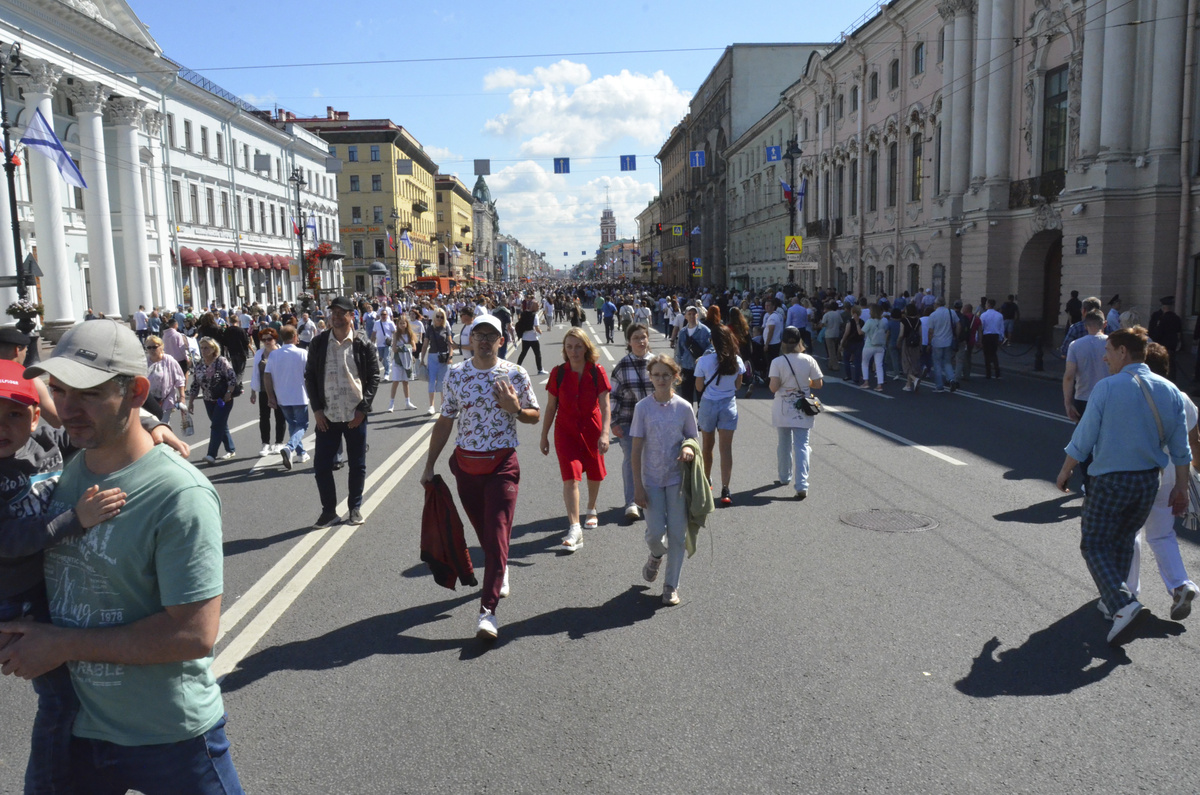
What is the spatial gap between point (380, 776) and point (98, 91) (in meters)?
39.9

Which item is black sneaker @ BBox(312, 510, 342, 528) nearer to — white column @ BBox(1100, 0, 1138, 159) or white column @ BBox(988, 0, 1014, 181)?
white column @ BBox(1100, 0, 1138, 159)

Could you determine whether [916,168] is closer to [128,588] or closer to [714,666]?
[714,666]

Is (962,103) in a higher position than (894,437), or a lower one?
higher

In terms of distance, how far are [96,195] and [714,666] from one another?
38119 mm

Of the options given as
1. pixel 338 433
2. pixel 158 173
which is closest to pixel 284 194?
pixel 158 173

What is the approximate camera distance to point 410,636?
5.29m

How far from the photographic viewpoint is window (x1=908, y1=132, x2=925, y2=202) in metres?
35.3

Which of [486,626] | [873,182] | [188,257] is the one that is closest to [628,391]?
[486,626]

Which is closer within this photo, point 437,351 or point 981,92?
point 437,351

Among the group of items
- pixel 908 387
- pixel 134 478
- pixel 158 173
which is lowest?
pixel 908 387

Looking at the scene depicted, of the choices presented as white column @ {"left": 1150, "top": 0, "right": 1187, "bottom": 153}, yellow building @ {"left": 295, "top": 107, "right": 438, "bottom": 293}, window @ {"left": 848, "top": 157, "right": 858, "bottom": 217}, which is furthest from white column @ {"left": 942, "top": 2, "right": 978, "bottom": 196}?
yellow building @ {"left": 295, "top": 107, "right": 438, "bottom": 293}

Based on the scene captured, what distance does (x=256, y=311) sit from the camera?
119 feet

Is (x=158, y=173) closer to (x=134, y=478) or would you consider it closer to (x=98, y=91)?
(x=98, y=91)

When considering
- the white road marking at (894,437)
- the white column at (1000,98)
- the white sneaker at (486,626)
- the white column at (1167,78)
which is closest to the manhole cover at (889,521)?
the white road marking at (894,437)
